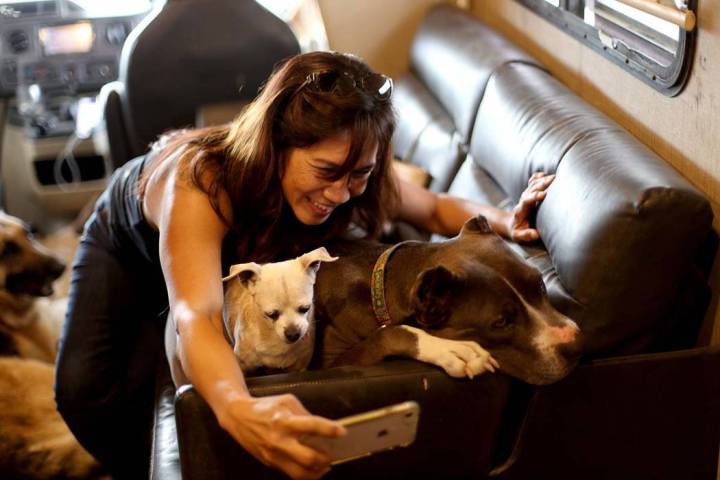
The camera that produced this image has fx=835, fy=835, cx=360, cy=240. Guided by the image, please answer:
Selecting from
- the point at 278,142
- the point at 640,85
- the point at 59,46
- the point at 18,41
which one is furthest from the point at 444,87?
the point at 18,41

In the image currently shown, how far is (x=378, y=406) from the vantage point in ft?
4.91

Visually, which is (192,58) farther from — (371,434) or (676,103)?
(371,434)

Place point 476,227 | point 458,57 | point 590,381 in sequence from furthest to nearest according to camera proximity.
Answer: point 458,57 < point 476,227 < point 590,381

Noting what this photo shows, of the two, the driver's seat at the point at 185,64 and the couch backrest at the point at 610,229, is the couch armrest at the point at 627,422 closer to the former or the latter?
the couch backrest at the point at 610,229

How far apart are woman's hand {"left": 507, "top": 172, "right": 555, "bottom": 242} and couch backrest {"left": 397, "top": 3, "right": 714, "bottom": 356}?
0.02 meters

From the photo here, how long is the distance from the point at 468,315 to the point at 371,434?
14.2 inches

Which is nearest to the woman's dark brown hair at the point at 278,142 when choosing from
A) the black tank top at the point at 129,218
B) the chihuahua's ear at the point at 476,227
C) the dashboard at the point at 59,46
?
the black tank top at the point at 129,218

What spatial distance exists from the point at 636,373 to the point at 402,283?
1.59 ft

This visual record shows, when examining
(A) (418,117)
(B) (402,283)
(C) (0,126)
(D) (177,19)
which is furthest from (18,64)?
(B) (402,283)

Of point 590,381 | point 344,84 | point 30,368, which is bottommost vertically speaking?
point 30,368

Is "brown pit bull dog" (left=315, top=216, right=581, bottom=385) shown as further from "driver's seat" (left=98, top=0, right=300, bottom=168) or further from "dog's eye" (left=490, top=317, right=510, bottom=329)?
"driver's seat" (left=98, top=0, right=300, bottom=168)

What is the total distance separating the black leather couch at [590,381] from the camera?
58.8 inches

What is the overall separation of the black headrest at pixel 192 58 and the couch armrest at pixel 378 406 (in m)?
1.98

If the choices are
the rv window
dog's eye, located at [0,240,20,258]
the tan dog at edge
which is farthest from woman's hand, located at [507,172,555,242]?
dog's eye, located at [0,240,20,258]
